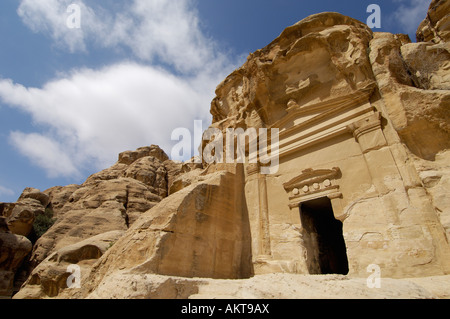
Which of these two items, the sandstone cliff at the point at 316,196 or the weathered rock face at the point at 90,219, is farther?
the weathered rock face at the point at 90,219

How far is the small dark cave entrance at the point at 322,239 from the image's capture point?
6.59 meters

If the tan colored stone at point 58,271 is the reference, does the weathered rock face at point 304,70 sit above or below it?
above

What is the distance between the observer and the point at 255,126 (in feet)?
29.2

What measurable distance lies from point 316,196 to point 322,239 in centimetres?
185

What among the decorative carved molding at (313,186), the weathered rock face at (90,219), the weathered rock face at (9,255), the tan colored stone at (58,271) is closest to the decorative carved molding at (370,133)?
the decorative carved molding at (313,186)

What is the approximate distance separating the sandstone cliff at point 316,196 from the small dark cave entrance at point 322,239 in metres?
0.06

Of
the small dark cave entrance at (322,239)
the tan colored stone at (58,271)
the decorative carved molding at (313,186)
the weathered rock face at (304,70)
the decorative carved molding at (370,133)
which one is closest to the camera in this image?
the decorative carved molding at (370,133)

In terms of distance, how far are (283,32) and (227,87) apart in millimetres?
3131

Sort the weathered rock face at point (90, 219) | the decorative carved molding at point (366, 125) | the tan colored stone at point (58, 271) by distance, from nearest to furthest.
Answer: the decorative carved molding at point (366, 125)
the tan colored stone at point (58, 271)
the weathered rock face at point (90, 219)

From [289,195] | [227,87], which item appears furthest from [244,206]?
[227,87]

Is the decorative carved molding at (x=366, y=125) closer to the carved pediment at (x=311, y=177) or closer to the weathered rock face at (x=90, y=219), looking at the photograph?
the carved pediment at (x=311, y=177)

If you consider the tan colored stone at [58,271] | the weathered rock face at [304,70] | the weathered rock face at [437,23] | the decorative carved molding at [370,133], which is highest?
the weathered rock face at [437,23]

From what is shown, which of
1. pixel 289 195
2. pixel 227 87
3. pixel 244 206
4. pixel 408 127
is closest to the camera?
pixel 408 127
